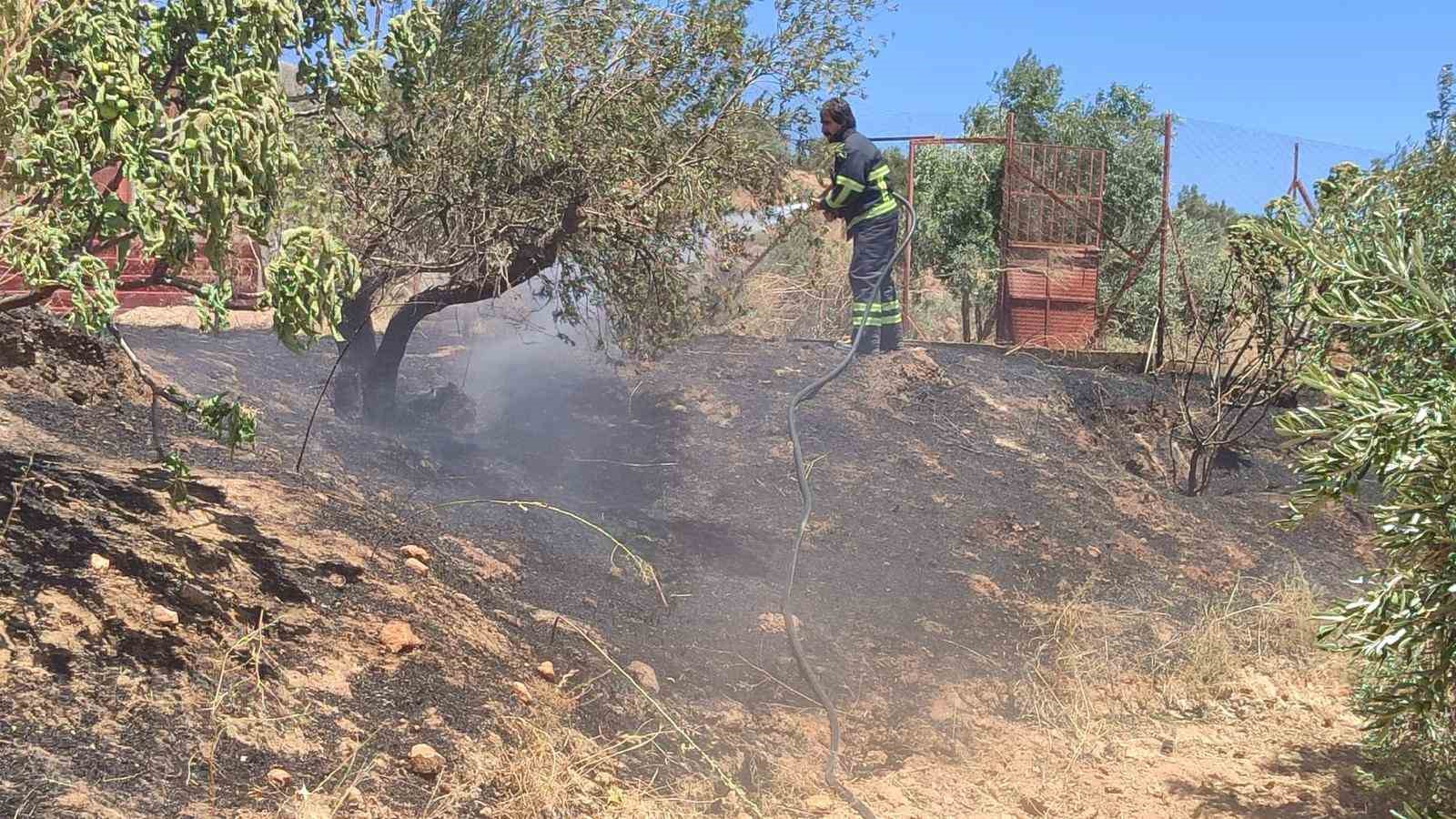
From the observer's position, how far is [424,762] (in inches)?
134

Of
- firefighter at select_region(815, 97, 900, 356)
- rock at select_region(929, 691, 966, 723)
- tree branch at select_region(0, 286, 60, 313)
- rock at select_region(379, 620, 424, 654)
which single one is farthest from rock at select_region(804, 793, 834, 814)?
firefighter at select_region(815, 97, 900, 356)

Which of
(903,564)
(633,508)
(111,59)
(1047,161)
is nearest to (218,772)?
(111,59)

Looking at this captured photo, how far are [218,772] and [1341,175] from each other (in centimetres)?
598

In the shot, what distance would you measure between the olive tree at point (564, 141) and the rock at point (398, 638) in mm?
2048

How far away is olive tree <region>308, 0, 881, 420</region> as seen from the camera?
5.42 meters

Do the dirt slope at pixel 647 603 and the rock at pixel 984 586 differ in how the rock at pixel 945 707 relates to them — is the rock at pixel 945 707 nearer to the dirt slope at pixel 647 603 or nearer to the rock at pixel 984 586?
the dirt slope at pixel 647 603

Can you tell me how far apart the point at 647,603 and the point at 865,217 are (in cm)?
Result: 442

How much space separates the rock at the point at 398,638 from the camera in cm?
394

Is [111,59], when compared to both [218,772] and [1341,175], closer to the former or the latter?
[218,772]

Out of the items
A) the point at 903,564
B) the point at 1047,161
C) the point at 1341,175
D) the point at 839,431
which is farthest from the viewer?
the point at 1047,161

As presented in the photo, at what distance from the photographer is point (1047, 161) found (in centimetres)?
1273

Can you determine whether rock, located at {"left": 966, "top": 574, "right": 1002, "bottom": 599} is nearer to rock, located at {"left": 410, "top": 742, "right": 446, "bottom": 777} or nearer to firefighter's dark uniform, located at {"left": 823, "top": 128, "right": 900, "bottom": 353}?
firefighter's dark uniform, located at {"left": 823, "top": 128, "right": 900, "bottom": 353}

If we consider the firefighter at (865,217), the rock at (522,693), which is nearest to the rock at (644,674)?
the rock at (522,693)

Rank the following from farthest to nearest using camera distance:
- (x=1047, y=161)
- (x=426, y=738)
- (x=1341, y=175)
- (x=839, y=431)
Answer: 1. (x=1047, y=161)
2. (x=839, y=431)
3. (x=1341, y=175)
4. (x=426, y=738)
